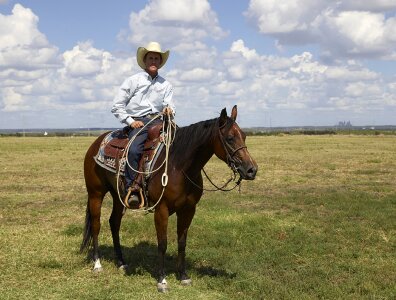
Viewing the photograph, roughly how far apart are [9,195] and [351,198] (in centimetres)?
1135

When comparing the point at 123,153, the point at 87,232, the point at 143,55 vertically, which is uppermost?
the point at 143,55

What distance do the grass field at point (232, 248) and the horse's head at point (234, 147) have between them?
1849mm

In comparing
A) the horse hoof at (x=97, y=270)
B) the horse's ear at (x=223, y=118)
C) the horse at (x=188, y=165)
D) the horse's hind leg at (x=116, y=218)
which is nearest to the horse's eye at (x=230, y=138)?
the horse at (x=188, y=165)

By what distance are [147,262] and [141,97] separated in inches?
117

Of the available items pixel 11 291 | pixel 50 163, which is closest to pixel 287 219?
pixel 11 291

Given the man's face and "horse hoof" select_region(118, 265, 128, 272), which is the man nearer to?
the man's face

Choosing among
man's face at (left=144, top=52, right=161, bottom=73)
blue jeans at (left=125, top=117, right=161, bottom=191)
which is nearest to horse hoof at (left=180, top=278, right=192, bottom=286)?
blue jeans at (left=125, top=117, right=161, bottom=191)

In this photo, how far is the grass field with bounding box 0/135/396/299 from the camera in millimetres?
6840

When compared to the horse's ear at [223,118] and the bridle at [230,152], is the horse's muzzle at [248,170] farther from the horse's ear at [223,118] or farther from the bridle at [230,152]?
the horse's ear at [223,118]

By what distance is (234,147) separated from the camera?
6375 millimetres

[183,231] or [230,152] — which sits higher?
[230,152]

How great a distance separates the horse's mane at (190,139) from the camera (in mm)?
6767

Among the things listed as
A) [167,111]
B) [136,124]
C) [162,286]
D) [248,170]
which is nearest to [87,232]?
[162,286]

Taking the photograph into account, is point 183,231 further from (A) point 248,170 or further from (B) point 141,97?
(B) point 141,97
